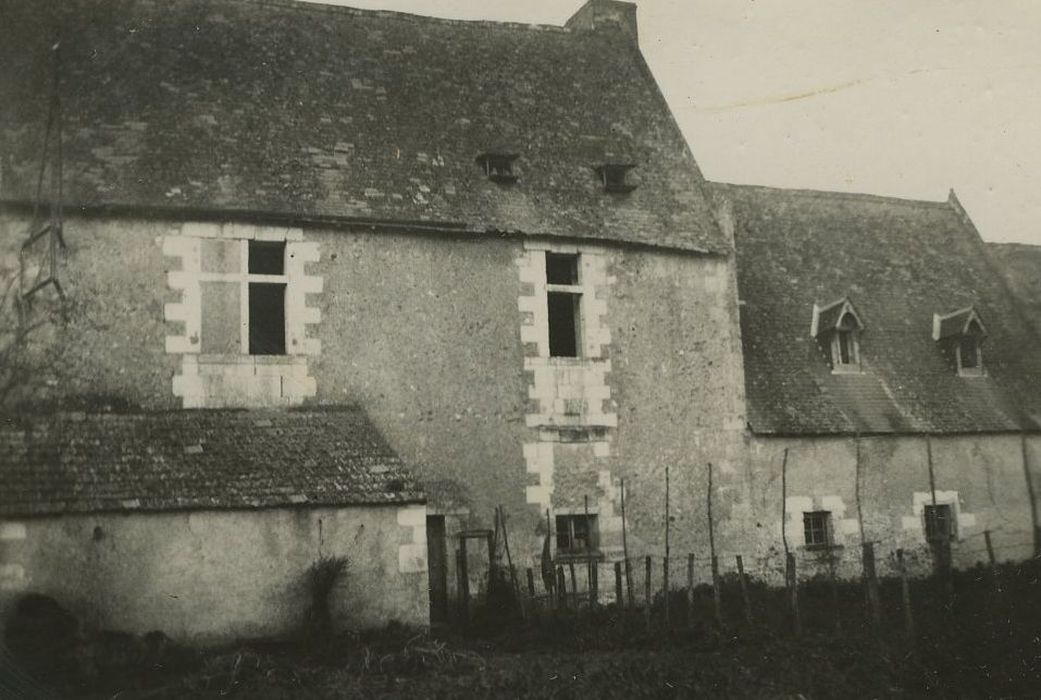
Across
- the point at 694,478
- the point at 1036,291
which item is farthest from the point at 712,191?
the point at 1036,291

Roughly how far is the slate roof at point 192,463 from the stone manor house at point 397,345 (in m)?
0.04

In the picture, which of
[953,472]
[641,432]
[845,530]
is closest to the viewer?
[641,432]

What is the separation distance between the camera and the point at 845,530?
60.3 ft

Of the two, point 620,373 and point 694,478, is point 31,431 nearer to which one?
point 620,373

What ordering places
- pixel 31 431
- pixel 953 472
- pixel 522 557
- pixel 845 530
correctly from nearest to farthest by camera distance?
pixel 31 431 → pixel 522 557 → pixel 845 530 → pixel 953 472

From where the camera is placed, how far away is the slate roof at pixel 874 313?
758 inches

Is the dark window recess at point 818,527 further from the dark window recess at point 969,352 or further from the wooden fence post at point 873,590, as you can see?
the dark window recess at point 969,352

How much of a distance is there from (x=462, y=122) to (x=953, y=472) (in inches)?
425

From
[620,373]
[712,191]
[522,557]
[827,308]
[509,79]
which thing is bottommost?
[522,557]

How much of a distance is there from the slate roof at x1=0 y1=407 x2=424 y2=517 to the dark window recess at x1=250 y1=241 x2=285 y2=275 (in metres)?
2.44

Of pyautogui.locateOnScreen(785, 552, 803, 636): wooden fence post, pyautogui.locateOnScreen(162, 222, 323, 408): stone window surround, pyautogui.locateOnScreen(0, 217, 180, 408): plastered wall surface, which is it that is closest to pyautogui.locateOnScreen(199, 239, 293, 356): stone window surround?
pyautogui.locateOnScreen(162, 222, 323, 408): stone window surround

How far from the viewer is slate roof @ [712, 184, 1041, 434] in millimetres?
19266

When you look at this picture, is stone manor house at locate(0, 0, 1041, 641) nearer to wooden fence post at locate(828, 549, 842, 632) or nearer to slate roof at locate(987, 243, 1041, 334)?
wooden fence post at locate(828, 549, 842, 632)

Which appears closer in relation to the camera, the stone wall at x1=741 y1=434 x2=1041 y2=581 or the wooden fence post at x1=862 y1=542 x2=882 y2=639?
the wooden fence post at x1=862 y1=542 x2=882 y2=639
